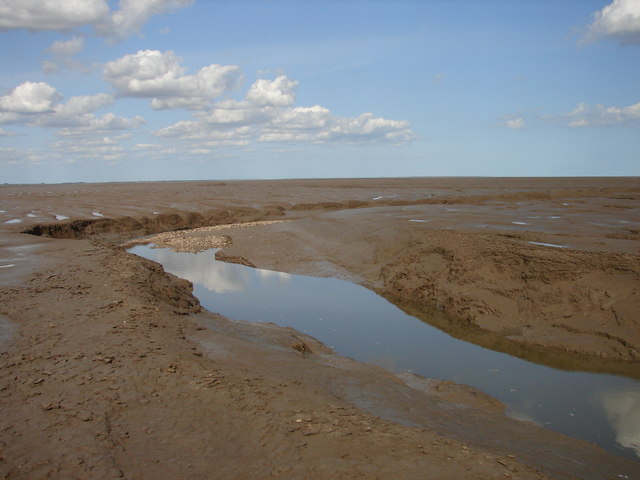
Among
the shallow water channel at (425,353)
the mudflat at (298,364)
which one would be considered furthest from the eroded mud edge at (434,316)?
the shallow water channel at (425,353)

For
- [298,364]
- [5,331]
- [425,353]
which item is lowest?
[425,353]

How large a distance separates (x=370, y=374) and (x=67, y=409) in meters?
3.89

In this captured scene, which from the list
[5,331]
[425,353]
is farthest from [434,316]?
[5,331]

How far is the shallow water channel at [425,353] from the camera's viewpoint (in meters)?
6.30

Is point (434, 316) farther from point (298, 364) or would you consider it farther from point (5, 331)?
point (5, 331)

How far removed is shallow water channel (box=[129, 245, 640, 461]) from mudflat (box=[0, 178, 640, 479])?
1.72 ft

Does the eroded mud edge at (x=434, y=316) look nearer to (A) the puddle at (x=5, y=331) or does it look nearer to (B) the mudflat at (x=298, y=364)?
(B) the mudflat at (x=298, y=364)

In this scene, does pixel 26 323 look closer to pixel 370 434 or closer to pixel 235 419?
pixel 235 419

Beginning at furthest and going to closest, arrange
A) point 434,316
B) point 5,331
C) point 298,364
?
point 434,316 → point 5,331 → point 298,364

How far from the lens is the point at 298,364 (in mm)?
6805

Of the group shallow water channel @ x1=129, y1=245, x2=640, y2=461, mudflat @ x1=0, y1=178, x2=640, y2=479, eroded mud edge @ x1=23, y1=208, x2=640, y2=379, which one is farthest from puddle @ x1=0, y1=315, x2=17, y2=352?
eroded mud edge @ x1=23, y1=208, x2=640, y2=379

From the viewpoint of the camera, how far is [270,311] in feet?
38.1

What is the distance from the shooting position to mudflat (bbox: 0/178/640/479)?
12.9 ft

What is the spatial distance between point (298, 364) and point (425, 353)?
2.93 metres
